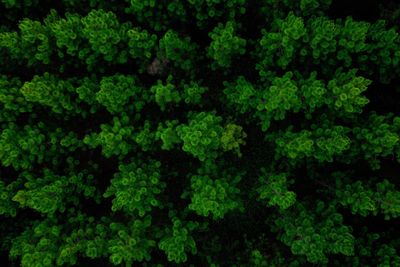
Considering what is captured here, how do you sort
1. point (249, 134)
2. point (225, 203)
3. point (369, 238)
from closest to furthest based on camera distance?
point (225, 203), point (369, 238), point (249, 134)

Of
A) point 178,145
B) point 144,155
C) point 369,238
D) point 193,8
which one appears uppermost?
point 193,8

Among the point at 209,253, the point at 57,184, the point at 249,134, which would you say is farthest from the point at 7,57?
the point at 209,253

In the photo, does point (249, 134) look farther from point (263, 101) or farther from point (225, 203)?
point (225, 203)

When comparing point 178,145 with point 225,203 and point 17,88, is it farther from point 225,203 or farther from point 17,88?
point 17,88

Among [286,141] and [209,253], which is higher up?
[286,141]

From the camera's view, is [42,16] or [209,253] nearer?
[209,253]

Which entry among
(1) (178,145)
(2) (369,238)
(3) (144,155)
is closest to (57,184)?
(3) (144,155)

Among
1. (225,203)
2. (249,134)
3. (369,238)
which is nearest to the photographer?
(225,203)
